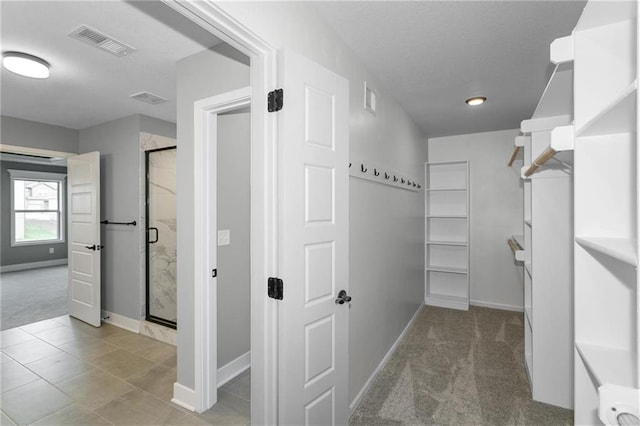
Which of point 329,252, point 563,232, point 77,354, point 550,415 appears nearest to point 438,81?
point 563,232

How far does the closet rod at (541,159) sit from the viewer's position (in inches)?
56.9

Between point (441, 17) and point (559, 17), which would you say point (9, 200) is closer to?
point (441, 17)

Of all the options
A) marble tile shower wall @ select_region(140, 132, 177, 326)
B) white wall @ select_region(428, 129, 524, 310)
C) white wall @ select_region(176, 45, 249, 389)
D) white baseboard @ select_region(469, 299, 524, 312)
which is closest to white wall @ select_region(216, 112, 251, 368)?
white wall @ select_region(176, 45, 249, 389)

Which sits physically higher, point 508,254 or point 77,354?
point 508,254

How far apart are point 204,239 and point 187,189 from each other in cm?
40

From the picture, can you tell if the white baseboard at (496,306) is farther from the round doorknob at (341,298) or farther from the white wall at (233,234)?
the round doorknob at (341,298)

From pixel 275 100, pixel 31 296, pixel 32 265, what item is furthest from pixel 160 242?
pixel 32 265

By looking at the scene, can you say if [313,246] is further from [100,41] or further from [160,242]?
[160,242]

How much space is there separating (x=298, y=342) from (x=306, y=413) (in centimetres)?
38

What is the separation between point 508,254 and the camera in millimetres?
4559

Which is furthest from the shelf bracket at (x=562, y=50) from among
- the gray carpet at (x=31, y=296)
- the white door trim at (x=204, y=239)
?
the gray carpet at (x=31, y=296)

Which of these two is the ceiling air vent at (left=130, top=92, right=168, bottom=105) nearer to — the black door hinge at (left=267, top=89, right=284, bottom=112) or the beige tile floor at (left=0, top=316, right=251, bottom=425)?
the black door hinge at (left=267, top=89, right=284, bottom=112)

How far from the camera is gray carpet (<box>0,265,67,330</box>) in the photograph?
4.25m

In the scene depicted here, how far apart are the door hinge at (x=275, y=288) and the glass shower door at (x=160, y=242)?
8.69 ft
